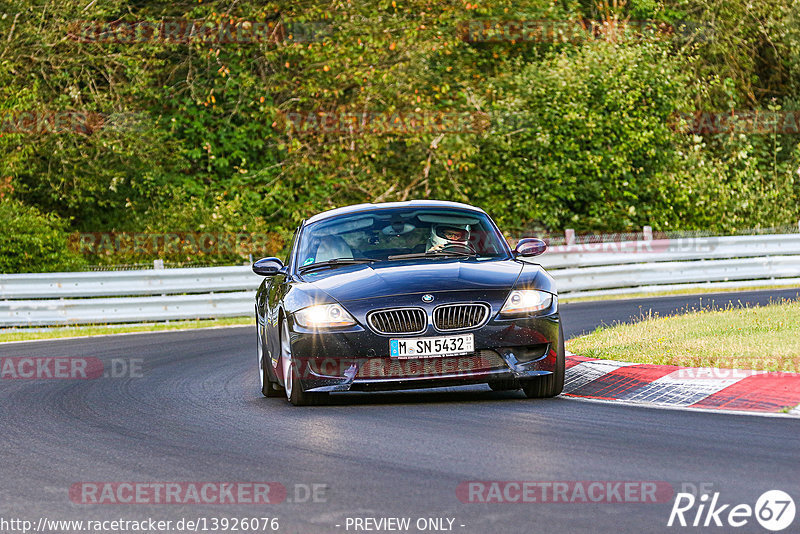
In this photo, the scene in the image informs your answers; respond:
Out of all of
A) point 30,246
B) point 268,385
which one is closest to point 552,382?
point 268,385

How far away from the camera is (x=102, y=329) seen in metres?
22.5

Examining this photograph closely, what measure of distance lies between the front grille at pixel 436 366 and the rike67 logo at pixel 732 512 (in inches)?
143

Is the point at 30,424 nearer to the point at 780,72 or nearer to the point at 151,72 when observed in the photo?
the point at 151,72

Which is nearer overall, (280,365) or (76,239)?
(280,365)

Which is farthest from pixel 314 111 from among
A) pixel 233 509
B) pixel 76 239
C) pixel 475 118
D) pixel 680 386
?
pixel 233 509

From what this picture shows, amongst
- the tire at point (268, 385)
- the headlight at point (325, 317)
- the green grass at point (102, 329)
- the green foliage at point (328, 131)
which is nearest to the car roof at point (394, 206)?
the tire at point (268, 385)

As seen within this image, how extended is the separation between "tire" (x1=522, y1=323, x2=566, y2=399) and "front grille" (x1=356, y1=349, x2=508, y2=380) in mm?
458

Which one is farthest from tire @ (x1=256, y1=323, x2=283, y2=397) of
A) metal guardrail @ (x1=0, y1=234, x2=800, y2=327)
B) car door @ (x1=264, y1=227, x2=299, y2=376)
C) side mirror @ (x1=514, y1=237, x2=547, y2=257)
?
metal guardrail @ (x1=0, y1=234, x2=800, y2=327)

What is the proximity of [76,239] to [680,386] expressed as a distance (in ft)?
70.0

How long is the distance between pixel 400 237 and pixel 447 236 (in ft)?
1.31

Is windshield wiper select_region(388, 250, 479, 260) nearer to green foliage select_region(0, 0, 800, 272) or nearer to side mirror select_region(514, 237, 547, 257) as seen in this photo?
side mirror select_region(514, 237, 547, 257)

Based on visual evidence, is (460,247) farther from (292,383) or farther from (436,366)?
(292,383)

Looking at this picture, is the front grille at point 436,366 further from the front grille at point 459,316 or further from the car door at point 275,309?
the car door at point 275,309

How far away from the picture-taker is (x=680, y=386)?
9.59 m
